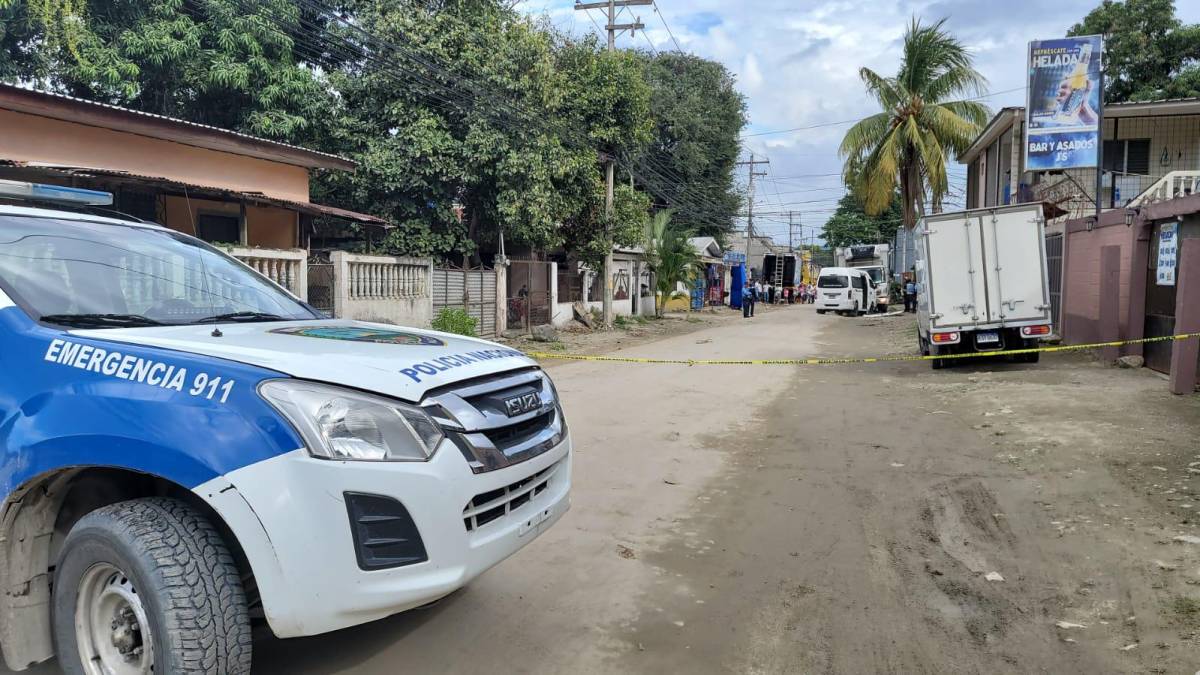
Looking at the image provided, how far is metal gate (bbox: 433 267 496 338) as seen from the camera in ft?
59.3

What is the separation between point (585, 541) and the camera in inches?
189

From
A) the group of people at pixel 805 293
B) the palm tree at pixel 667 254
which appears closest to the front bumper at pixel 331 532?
the palm tree at pixel 667 254

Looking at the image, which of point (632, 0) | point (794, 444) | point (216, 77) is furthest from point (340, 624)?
point (632, 0)

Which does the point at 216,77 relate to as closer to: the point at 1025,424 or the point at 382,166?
the point at 382,166

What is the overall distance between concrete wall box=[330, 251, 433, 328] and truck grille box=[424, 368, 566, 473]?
446 inches

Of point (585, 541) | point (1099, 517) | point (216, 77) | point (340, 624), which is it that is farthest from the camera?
point (216, 77)

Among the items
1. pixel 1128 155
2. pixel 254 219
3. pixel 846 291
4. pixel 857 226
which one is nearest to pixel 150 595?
pixel 254 219

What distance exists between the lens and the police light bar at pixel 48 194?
363 centimetres

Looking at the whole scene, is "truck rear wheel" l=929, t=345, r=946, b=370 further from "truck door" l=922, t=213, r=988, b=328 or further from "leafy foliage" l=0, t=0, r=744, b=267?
"leafy foliage" l=0, t=0, r=744, b=267

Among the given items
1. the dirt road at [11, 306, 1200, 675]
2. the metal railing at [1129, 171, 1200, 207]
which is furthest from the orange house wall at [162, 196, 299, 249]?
the metal railing at [1129, 171, 1200, 207]

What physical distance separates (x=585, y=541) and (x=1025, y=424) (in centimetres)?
587

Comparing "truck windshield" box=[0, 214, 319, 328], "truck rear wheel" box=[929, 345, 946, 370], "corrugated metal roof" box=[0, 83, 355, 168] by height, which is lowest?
"truck rear wheel" box=[929, 345, 946, 370]

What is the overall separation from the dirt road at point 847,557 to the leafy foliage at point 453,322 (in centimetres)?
858

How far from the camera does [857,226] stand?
227 ft
